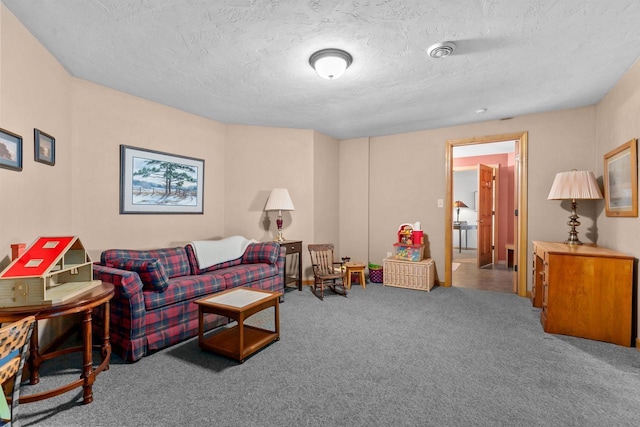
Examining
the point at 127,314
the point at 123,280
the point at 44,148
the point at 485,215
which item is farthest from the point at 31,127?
the point at 485,215

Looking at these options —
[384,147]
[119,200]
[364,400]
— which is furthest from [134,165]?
[384,147]

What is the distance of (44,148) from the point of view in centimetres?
251

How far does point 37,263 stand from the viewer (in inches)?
73.7

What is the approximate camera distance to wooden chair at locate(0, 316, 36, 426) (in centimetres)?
105

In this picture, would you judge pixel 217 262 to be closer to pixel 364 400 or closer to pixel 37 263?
pixel 37 263

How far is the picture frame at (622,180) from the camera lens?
8.83 ft

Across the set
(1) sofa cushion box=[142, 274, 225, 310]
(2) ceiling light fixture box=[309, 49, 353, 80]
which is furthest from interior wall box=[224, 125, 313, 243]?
(2) ceiling light fixture box=[309, 49, 353, 80]

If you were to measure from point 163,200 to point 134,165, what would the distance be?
525 mm

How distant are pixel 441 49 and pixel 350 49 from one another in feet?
2.31

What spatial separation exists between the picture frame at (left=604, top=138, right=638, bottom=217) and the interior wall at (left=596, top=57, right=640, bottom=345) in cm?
8

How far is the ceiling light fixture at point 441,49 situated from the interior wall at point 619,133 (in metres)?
1.71

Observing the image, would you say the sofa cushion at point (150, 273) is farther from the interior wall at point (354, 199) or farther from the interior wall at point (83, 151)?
the interior wall at point (354, 199)

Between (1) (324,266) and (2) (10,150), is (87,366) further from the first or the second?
Answer: (1) (324,266)

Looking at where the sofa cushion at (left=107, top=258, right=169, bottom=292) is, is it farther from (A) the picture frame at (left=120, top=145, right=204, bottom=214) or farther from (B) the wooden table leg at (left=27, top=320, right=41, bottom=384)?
(A) the picture frame at (left=120, top=145, right=204, bottom=214)
